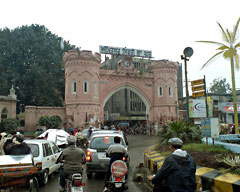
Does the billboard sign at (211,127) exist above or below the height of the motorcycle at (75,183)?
above

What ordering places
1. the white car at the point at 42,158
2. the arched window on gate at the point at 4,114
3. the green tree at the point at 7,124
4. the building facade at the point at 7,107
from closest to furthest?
the white car at the point at 42,158 → the green tree at the point at 7,124 → the building facade at the point at 7,107 → the arched window on gate at the point at 4,114

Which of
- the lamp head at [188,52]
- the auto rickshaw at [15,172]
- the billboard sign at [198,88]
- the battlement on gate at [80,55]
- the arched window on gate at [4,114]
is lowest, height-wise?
the auto rickshaw at [15,172]

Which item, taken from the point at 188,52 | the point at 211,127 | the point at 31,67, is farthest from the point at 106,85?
the point at 211,127

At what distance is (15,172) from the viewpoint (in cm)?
468

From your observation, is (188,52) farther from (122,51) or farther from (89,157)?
(122,51)

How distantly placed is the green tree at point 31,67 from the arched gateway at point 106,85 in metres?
8.28

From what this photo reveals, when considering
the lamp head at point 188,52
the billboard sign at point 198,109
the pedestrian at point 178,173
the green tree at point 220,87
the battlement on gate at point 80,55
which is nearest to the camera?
the pedestrian at point 178,173

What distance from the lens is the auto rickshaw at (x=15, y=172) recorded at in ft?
15.2

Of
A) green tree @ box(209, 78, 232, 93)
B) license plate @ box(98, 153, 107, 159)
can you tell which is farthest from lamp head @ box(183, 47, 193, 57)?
green tree @ box(209, 78, 232, 93)

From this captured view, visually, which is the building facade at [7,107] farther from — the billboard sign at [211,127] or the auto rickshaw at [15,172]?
the billboard sign at [211,127]

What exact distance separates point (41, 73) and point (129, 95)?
1882cm

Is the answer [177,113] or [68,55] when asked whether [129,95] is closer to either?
[177,113]

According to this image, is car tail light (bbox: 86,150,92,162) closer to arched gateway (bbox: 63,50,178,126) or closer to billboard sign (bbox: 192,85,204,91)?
billboard sign (bbox: 192,85,204,91)

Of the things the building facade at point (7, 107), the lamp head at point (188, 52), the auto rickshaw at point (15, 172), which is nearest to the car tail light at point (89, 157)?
the auto rickshaw at point (15, 172)
